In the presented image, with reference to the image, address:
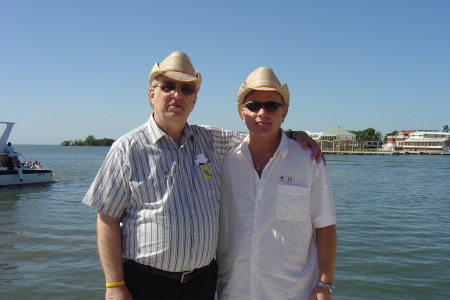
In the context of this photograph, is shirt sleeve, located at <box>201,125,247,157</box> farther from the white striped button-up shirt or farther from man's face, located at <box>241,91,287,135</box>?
the white striped button-up shirt

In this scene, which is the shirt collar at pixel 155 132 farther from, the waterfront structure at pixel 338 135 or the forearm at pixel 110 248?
the waterfront structure at pixel 338 135

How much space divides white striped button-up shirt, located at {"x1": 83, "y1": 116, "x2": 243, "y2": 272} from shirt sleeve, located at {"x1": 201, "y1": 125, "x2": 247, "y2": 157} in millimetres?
499

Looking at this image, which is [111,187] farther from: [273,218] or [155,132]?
[273,218]

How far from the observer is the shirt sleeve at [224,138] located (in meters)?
3.49

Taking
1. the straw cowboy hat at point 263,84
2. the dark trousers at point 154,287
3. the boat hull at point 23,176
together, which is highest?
the straw cowboy hat at point 263,84

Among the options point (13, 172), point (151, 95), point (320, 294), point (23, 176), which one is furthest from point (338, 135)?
point (151, 95)

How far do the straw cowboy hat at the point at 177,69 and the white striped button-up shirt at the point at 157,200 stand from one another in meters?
0.39

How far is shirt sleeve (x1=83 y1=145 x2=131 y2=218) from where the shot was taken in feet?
9.09

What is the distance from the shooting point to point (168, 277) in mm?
2889

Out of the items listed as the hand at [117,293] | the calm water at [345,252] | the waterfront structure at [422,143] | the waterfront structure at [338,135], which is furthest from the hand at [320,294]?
the waterfront structure at [338,135]

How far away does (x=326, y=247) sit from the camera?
313 cm

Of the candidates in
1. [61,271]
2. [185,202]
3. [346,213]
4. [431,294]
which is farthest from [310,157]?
[346,213]

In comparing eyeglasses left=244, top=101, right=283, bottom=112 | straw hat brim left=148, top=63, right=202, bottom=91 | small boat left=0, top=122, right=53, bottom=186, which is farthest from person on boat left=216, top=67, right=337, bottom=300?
small boat left=0, top=122, right=53, bottom=186

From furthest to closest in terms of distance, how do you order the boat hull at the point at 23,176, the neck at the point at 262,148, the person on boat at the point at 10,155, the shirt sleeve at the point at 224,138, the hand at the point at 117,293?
the boat hull at the point at 23,176 < the person on boat at the point at 10,155 < the shirt sleeve at the point at 224,138 < the neck at the point at 262,148 < the hand at the point at 117,293
